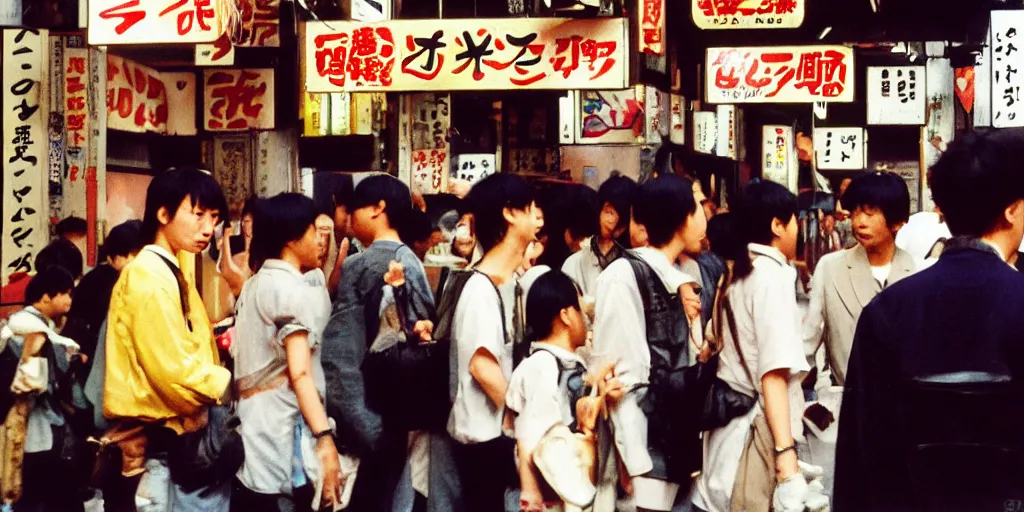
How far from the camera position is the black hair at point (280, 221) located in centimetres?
777

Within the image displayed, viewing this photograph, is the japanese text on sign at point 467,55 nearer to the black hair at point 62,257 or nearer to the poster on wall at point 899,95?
the black hair at point 62,257

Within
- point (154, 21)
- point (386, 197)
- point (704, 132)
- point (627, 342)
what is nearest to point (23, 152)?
point (154, 21)

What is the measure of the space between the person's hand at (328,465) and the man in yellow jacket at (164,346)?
716mm

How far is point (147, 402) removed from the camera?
6.55m

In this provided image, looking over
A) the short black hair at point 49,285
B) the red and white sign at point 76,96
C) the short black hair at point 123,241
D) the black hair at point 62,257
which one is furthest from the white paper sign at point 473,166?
the short black hair at point 49,285

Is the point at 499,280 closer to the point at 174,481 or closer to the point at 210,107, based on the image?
the point at 174,481

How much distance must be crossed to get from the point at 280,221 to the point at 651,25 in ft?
40.1

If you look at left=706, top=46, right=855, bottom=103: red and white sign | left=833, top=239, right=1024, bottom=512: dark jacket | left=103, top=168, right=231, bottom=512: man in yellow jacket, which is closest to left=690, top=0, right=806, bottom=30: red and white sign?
left=706, top=46, right=855, bottom=103: red and white sign

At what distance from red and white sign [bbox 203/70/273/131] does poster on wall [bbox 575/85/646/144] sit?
19.4 ft

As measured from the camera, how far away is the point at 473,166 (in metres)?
20.4

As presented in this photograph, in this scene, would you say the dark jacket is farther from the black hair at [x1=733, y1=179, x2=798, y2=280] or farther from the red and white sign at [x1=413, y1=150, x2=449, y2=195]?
the red and white sign at [x1=413, y1=150, x2=449, y2=195]

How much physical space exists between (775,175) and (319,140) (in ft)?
50.6

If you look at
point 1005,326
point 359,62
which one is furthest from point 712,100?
point 1005,326

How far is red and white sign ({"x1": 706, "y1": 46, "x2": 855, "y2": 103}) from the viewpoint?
54.3ft
